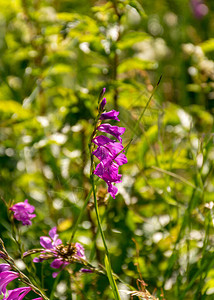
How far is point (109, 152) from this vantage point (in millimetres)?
593

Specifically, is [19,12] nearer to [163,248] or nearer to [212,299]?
[163,248]

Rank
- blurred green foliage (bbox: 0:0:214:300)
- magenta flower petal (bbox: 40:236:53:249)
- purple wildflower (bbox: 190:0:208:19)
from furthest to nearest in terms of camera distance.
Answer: purple wildflower (bbox: 190:0:208:19) < blurred green foliage (bbox: 0:0:214:300) < magenta flower petal (bbox: 40:236:53:249)

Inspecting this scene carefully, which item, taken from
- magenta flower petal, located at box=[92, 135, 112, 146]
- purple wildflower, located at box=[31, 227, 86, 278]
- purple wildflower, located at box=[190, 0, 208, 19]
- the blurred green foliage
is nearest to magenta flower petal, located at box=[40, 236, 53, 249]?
purple wildflower, located at box=[31, 227, 86, 278]

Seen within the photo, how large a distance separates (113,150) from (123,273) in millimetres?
481

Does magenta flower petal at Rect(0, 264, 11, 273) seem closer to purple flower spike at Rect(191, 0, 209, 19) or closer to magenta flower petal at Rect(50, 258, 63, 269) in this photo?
magenta flower petal at Rect(50, 258, 63, 269)

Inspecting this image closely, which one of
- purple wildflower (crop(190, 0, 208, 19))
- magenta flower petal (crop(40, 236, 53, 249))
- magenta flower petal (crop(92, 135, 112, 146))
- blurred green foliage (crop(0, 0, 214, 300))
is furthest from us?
purple wildflower (crop(190, 0, 208, 19))

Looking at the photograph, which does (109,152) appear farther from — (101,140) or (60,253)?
(60,253)

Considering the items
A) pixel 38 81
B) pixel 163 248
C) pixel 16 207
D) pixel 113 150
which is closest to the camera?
pixel 113 150

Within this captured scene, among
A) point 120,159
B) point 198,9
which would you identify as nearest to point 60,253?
point 120,159

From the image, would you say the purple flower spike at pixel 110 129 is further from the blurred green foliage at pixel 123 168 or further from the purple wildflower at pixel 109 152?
the blurred green foliage at pixel 123 168

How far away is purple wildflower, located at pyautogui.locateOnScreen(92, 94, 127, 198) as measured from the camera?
0.57 meters

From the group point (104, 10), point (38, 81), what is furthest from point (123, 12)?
point (38, 81)

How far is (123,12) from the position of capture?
110 cm

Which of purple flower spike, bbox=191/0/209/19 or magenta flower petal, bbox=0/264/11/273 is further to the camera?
purple flower spike, bbox=191/0/209/19
